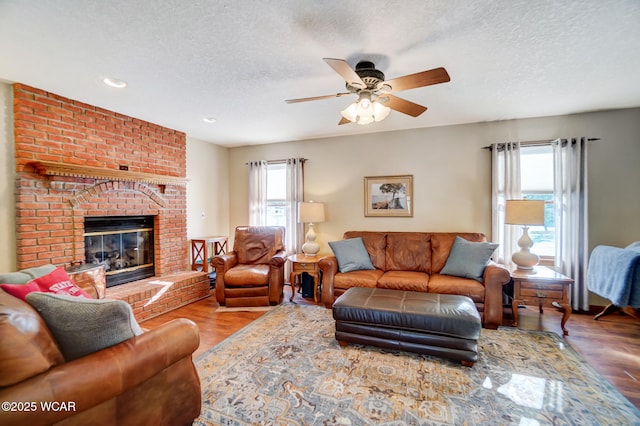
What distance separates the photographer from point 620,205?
3361 millimetres

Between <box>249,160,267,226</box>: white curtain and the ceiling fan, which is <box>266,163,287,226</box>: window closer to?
<box>249,160,267,226</box>: white curtain

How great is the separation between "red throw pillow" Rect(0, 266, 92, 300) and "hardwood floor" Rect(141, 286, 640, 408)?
1.15 metres

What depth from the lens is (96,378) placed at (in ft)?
3.89

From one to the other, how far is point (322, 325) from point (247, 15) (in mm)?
2879

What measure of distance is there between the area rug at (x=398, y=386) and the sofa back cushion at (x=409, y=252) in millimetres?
1147

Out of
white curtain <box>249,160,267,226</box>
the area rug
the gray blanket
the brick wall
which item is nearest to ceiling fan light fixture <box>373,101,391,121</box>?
the area rug

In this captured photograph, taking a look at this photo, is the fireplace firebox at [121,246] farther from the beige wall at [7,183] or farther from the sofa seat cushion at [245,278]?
the sofa seat cushion at [245,278]

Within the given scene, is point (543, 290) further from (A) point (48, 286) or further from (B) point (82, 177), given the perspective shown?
(B) point (82, 177)

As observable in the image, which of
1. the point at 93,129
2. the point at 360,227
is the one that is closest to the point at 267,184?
the point at 360,227

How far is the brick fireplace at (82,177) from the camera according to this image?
261 centimetres

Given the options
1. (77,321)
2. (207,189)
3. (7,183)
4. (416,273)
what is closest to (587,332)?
(416,273)

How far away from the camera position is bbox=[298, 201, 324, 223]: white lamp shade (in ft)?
13.7

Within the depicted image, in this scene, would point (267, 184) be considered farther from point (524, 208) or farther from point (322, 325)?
point (524, 208)

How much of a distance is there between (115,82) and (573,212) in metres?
5.25
